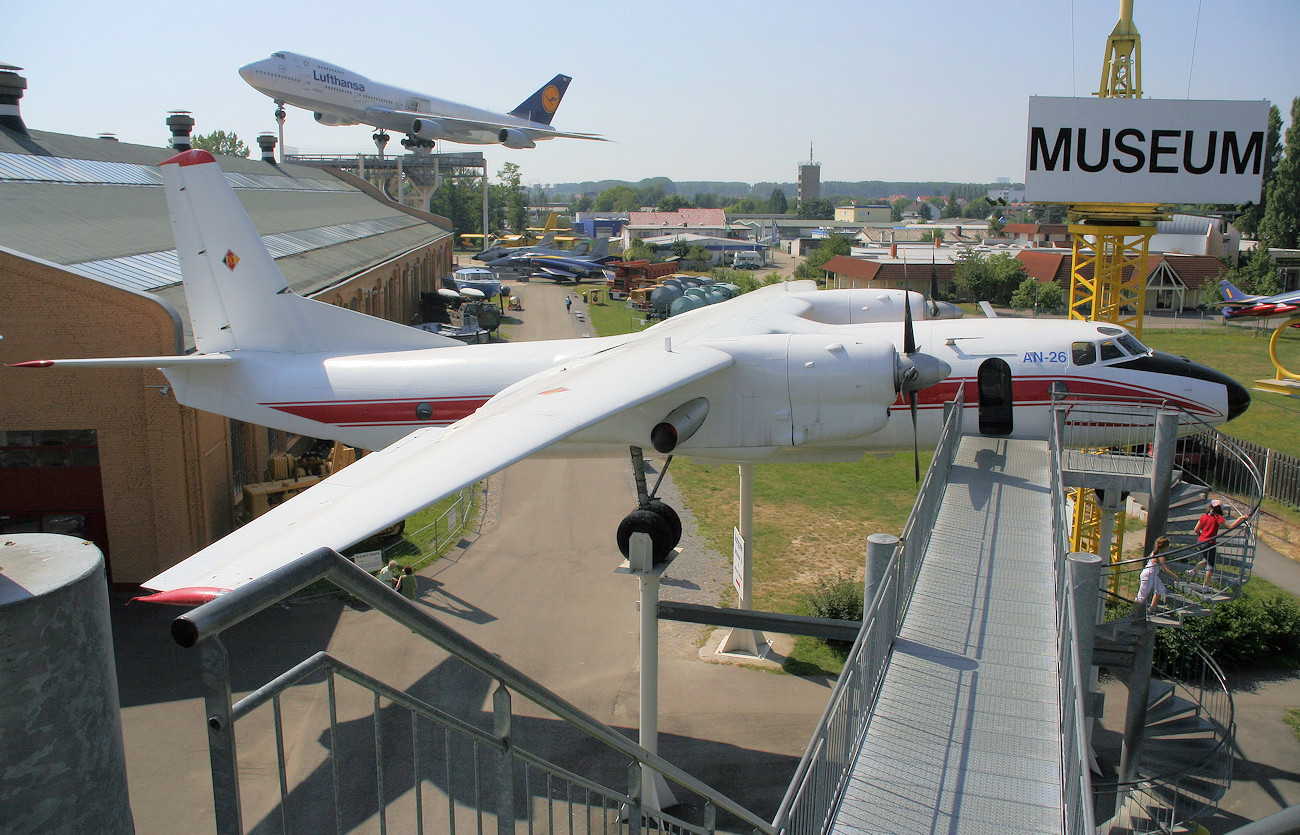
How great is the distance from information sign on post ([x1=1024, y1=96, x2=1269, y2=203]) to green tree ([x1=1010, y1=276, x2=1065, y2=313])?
41209 millimetres

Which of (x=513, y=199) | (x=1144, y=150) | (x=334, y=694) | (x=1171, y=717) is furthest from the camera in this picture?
(x=513, y=199)

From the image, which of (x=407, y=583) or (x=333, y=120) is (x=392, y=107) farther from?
(x=407, y=583)

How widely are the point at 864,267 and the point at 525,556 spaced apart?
51533 mm

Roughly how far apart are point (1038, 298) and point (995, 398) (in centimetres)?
5281

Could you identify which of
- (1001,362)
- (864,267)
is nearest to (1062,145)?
(1001,362)

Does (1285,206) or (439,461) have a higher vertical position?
(1285,206)

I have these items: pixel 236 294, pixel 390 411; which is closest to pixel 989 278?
pixel 390 411

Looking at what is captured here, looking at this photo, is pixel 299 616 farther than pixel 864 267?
No

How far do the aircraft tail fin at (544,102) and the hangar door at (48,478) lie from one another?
58836mm

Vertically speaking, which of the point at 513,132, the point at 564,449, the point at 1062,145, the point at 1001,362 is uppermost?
the point at 513,132

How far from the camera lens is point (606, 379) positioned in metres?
13.0

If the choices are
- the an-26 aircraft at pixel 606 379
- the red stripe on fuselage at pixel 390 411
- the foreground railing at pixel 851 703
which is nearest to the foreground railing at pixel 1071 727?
the foreground railing at pixel 851 703

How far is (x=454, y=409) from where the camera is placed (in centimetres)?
1623

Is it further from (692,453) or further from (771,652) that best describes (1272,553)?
(692,453)
